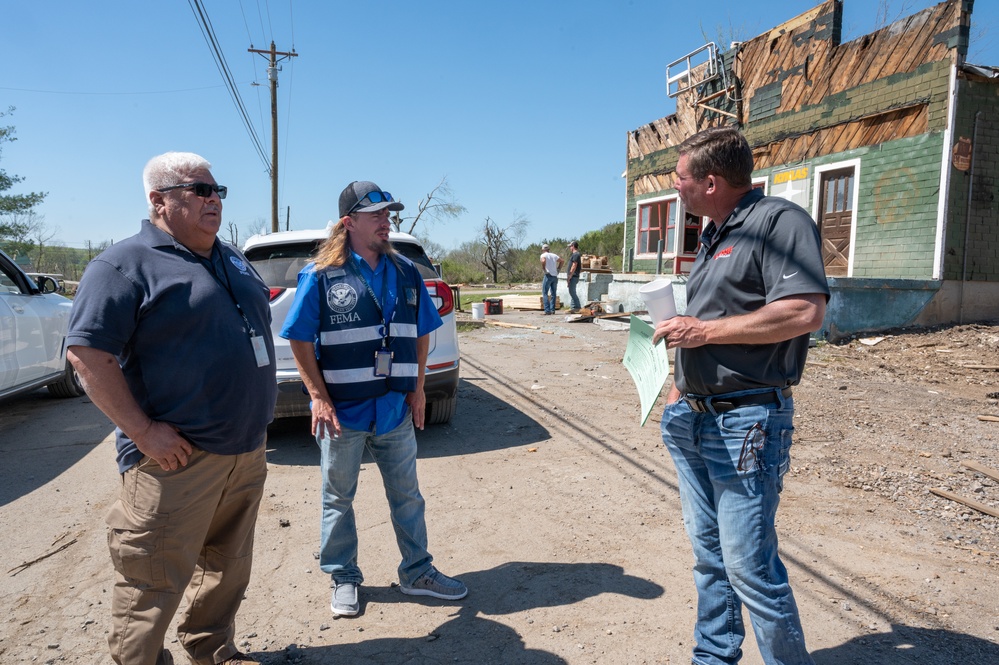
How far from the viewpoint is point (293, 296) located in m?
4.80

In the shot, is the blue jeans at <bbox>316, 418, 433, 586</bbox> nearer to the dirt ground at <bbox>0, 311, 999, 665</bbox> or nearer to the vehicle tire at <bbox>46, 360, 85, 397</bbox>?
the dirt ground at <bbox>0, 311, 999, 665</bbox>

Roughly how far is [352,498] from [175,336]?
123cm

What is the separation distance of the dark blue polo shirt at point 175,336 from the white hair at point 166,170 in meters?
0.14

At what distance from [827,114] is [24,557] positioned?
15.0m

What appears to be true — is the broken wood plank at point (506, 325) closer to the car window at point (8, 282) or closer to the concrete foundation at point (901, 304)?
the concrete foundation at point (901, 304)

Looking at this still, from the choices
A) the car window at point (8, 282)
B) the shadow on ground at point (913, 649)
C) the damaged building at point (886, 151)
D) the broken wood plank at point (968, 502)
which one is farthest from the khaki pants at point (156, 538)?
the damaged building at point (886, 151)

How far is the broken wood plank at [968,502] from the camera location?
378cm

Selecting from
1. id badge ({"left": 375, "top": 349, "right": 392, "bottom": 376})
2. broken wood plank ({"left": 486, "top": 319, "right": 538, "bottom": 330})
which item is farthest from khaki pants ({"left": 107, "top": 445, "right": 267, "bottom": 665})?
broken wood plank ({"left": 486, "top": 319, "right": 538, "bottom": 330})

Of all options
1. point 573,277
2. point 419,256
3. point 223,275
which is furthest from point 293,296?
point 573,277

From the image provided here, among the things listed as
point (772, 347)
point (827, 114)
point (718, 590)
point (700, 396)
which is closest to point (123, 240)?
point (700, 396)

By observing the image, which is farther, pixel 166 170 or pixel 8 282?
pixel 8 282

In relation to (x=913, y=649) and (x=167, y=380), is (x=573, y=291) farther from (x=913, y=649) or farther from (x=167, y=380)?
(x=167, y=380)

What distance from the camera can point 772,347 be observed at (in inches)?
80.0

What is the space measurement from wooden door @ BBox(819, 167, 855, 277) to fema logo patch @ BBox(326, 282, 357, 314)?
1273cm
